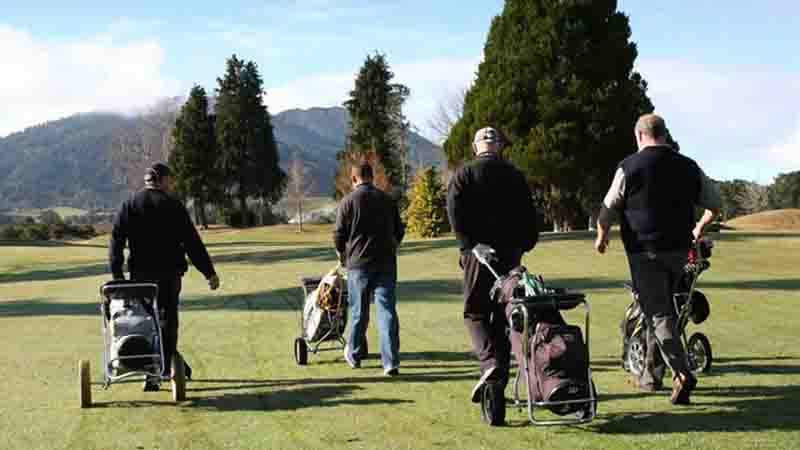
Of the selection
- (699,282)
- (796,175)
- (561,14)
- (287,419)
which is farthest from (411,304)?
(796,175)

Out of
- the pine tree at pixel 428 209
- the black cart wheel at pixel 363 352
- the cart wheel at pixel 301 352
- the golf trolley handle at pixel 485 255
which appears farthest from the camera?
the pine tree at pixel 428 209

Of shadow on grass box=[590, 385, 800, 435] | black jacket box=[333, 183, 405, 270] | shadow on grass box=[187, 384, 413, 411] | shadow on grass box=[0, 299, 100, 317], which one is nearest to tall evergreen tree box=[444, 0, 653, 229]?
shadow on grass box=[0, 299, 100, 317]

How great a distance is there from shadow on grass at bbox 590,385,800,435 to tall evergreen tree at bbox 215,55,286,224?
7573 centimetres

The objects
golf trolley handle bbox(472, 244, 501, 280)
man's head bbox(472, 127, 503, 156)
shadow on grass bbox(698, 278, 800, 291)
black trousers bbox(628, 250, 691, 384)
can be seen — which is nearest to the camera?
golf trolley handle bbox(472, 244, 501, 280)

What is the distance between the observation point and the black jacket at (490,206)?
7.63 metres

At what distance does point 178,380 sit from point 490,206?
10.7 ft

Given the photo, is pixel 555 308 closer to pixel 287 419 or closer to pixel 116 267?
pixel 287 419

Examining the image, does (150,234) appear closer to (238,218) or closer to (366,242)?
(366,242)

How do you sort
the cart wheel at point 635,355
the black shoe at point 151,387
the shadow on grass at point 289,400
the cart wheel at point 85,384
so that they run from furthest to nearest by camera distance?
the black shoe at point 151,387 → the cart wheel at point 635,355 → the cart wheel at point 85,384 → the shadow on grass at point 289,400

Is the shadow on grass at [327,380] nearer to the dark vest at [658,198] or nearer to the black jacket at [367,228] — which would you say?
the black jacket at [367,228]

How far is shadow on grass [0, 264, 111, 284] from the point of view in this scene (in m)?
29.2

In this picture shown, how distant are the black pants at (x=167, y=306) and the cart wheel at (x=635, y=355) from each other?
4.21m

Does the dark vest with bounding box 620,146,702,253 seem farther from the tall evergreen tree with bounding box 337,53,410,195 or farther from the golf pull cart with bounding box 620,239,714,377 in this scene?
the tall evergreen tree with bounding box 337,53,410,195

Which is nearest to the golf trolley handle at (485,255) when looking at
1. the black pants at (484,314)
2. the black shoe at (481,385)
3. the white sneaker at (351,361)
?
the black pants at (484,314)
